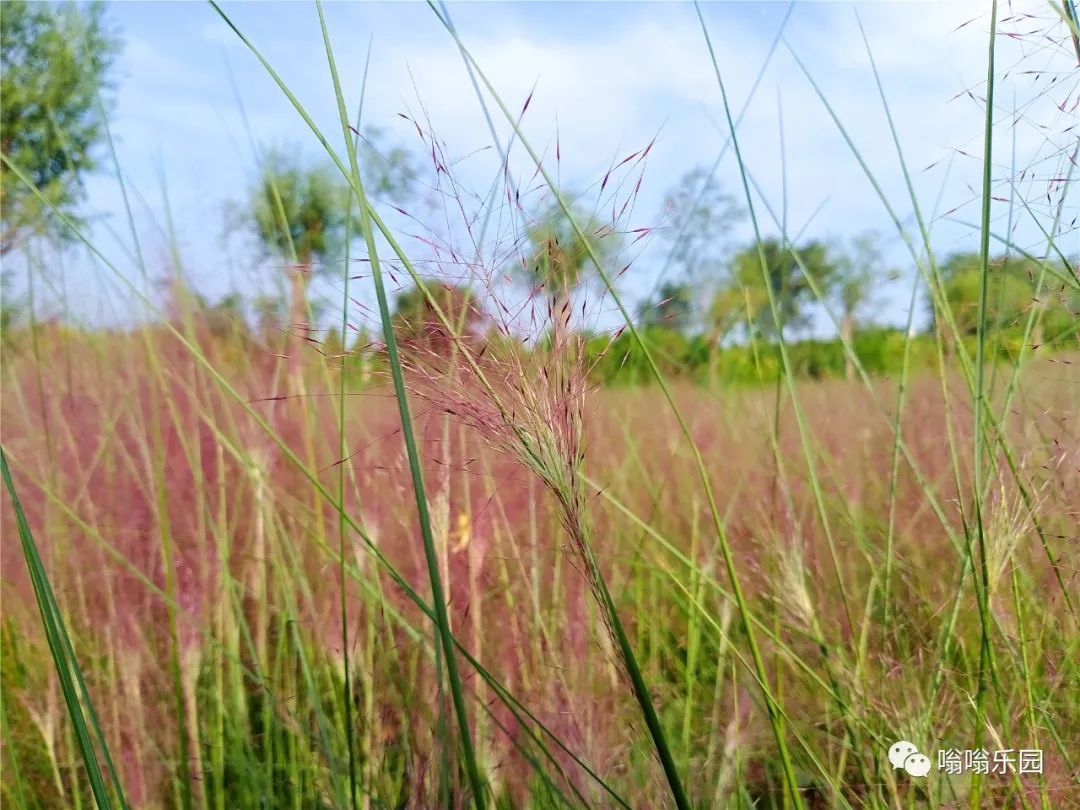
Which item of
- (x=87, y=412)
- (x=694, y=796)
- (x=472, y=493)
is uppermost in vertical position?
(x=87, y=412)

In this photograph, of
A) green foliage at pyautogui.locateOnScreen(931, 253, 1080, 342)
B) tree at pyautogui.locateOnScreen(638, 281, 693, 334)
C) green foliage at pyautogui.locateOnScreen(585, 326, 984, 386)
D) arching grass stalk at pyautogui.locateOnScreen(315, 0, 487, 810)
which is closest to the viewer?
arching grass stalk at pyautogui.locateOnScreen(315, 0, 487, 810)

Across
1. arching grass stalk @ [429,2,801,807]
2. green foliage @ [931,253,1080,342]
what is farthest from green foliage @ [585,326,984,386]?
arching grass stalk @ [429,2,801,807]

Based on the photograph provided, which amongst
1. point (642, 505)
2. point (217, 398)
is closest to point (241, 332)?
point (217, 398)

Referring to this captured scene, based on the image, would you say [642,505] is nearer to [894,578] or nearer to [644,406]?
[894,578]

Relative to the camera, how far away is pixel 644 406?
2.83 metres

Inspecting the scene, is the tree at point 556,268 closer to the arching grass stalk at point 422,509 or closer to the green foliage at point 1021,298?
the arching grass stalk at point 422,509

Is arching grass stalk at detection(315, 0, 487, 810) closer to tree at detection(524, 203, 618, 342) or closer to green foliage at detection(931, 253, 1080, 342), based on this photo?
tree at detection(524, 203, 618, 342)

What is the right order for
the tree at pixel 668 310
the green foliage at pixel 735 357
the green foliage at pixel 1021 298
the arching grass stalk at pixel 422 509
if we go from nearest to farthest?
1. the arching grass stalk at pixel 422 509
2. the tree at pixel 668 310
3. the green foliage at pixel 1021 298
4. the green foliage at pixel 735 357

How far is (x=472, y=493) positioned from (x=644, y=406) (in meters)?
1.36

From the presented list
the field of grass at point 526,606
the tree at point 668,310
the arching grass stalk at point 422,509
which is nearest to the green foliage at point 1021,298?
the field of grass at point 526,606

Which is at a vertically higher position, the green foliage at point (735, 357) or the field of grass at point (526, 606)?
the green foliage at point (735, 357)

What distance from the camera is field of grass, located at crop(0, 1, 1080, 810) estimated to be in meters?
0.51

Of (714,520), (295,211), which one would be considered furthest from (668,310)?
(295,211)

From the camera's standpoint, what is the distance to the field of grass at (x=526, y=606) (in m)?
0.51
